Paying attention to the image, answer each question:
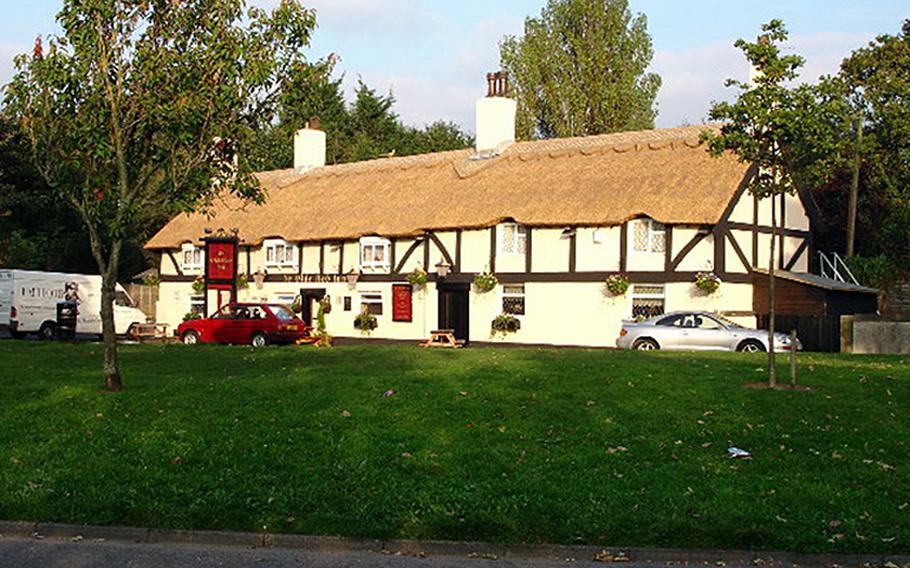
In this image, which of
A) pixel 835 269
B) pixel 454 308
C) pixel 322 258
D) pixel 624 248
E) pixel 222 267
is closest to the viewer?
pixel 624 248

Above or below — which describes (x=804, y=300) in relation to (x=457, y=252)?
below

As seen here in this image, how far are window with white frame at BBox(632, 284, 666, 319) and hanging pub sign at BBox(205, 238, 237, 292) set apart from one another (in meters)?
14.0

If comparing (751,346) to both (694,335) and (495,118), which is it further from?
(495,118)

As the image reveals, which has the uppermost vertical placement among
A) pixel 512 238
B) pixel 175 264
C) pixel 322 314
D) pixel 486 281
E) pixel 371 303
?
pixel 512 238

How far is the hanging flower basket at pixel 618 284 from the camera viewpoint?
119ft

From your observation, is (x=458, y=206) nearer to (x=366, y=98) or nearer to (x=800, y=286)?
(x=800, y=286)

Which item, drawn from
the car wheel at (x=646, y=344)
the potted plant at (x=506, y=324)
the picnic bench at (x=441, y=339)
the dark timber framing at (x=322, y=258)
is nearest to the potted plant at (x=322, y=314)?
the dark timber framing at (x=322, y=258)

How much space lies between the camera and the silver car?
2952 centimetres

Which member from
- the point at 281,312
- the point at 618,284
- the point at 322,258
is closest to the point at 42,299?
the point at 281,312

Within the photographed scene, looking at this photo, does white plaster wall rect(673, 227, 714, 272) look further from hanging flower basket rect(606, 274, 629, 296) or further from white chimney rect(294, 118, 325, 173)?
white chimney rect(294, 118, 325, 173)

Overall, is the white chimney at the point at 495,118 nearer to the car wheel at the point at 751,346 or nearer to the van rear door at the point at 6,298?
the car wheel at the point at 751,346

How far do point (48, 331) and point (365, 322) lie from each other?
40.3 feet

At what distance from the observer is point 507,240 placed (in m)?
39.9

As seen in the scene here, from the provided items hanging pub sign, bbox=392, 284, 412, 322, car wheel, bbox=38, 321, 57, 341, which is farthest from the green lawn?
hanging pub sign, bbox=392, 284, 412, 322
